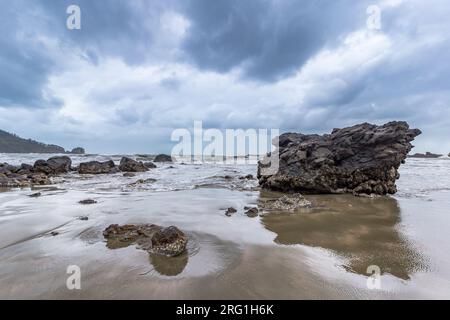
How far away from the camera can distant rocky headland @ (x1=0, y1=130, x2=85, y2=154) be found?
127 meters

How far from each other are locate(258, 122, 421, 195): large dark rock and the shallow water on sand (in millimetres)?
3925

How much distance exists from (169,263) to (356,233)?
3.98 m

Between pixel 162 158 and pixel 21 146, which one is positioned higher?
pixel 21 146

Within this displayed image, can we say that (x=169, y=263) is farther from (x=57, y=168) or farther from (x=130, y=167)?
(x=130, y=167)

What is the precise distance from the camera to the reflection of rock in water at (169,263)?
140 inches

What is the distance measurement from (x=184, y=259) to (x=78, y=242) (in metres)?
2.15

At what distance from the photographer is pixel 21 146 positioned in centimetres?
13238

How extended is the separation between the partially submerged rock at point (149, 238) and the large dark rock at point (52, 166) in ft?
70.0

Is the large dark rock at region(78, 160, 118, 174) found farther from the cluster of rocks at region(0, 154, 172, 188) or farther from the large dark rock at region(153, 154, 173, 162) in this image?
the large dark rock at region(153, 154, 173, 162)

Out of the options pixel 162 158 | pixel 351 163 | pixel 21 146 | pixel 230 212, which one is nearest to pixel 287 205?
pixel 230 212

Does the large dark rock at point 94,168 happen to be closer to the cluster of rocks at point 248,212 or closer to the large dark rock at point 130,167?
the large dark rock at point 130,167

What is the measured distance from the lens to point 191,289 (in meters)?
3.11
